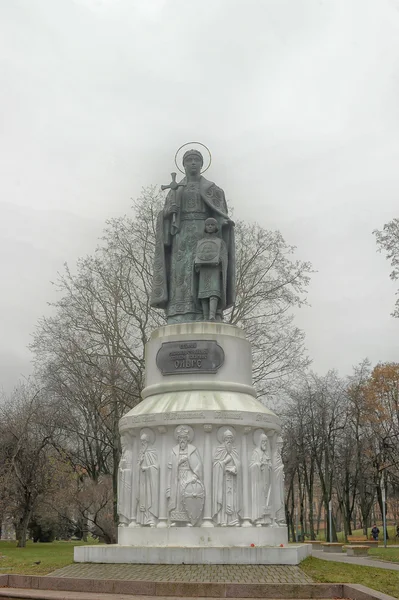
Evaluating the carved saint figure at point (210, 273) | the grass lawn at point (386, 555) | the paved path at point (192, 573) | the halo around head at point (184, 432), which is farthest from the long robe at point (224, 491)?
the grass lawn at point (386, 555)

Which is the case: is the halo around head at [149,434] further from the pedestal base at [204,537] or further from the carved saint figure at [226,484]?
the pedestal base at [204,537]

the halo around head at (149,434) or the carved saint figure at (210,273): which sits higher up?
the carved saint figure at (210,273)

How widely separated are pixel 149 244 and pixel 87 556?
15435 millimetres

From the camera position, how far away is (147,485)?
11.2 m

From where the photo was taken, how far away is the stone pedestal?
34.7ft

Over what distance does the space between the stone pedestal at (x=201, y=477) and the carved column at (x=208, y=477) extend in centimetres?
2

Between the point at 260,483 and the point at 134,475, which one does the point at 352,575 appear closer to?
the point at 260,483

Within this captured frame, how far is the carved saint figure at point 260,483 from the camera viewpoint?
36.4 ft

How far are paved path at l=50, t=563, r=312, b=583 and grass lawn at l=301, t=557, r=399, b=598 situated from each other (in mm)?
248

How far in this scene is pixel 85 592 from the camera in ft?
28.4

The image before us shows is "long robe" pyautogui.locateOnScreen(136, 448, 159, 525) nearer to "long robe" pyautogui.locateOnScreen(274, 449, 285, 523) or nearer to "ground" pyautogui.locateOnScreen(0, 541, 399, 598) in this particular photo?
"ground" pyautogui.locateOnScreen(0, 541, 399, 598)

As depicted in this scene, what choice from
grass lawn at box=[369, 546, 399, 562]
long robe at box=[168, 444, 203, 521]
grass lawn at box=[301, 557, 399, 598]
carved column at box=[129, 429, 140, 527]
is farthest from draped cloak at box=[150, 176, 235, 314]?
grass lawn at box=[369, 546, 399, 562]

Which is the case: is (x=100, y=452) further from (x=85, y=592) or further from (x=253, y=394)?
(x=85, y=592)

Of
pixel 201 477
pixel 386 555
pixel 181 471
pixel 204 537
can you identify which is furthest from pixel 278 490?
pixel 386 555
